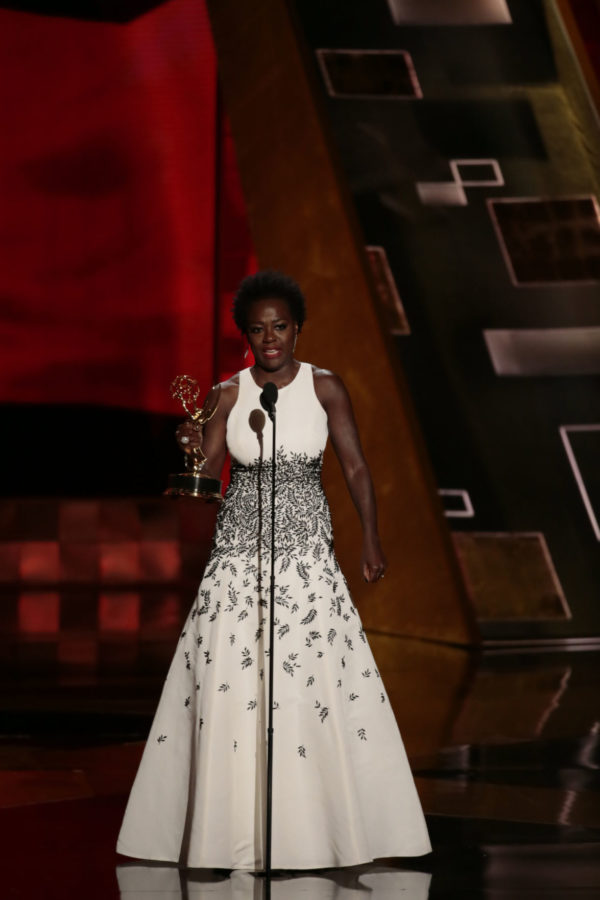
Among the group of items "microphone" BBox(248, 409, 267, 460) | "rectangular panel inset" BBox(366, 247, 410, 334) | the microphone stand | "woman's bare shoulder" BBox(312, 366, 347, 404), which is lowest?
the microphone stand

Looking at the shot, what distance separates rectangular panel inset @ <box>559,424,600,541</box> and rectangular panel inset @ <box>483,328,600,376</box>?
415 millimetres

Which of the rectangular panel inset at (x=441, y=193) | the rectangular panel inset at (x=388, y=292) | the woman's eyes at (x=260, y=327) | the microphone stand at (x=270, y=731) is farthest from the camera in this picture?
the rectangular panel inset at (x=441, y=193)

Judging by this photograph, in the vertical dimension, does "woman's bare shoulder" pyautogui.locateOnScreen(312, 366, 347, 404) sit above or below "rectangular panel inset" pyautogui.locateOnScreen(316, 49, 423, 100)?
below

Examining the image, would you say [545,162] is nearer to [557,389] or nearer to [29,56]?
[557,389]

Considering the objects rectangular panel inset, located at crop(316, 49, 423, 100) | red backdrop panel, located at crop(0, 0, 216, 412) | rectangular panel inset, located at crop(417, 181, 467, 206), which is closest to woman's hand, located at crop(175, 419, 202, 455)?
rectangular panel inset, located at crop(417, 181, 467, 206)

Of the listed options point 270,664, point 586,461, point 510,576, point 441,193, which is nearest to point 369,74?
point 441,193

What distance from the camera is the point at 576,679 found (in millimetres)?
7375

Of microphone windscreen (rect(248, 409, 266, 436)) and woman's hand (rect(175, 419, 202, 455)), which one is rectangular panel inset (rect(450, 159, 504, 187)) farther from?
woman's hand (rect(175, 419, 202, 455))

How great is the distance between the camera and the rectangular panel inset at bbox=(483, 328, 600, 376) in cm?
918

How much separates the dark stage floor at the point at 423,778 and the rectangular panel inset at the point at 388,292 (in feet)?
7.05

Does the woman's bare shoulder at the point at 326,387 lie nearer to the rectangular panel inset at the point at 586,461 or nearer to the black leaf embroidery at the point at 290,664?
the black leaf embroidery at the point at 290,664

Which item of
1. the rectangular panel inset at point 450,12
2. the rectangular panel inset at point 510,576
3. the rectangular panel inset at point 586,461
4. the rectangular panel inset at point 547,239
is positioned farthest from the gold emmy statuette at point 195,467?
the rectangular panel inset at point 450,12

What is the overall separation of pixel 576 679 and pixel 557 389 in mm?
2444

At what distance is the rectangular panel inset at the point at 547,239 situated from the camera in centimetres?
946
